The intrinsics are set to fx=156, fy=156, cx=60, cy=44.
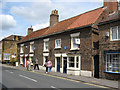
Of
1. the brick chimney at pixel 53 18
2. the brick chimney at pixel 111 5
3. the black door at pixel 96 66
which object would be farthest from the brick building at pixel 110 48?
the brick chimney at pixel 53 18

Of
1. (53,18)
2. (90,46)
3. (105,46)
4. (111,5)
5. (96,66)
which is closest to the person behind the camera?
(105,46)

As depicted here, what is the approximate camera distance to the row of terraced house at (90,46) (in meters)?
14.3

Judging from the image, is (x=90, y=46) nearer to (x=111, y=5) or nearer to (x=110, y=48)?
(x=110, y=48)

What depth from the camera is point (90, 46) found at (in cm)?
1645

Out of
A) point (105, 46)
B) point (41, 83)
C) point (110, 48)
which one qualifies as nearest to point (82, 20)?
point (105, 46)

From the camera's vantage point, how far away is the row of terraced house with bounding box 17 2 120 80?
1425cm

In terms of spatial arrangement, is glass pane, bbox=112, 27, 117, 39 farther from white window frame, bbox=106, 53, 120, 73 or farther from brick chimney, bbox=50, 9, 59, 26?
brick chimney, bbox=50, 9, 59, 26

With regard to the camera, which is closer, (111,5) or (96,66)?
(96,66)

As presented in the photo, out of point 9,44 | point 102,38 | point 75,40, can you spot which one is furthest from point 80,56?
point 9,44

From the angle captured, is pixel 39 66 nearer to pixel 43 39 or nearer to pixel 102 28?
pixel 43 39

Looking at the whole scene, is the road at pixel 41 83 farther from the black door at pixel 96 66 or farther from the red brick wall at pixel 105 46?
the black door at pixel 96 66

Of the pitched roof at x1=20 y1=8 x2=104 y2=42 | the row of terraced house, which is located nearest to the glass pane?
the row of terraced house

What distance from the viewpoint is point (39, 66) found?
26.3 metres

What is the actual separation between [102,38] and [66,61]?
6.64 meters
